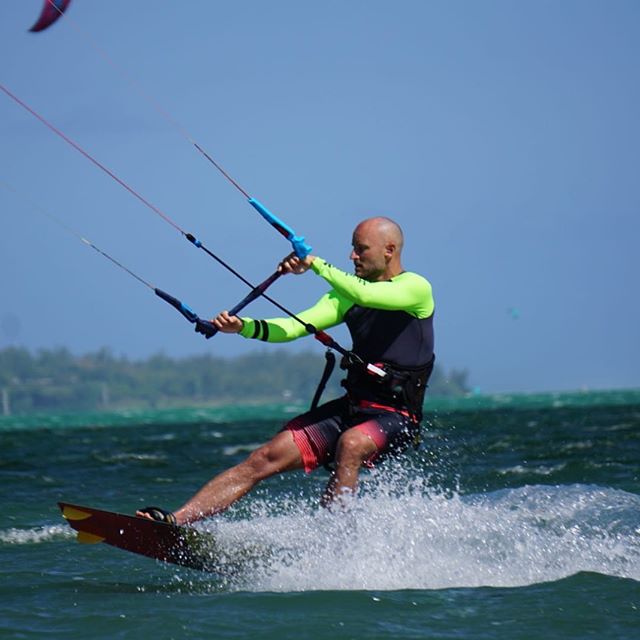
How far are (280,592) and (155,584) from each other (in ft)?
3.65

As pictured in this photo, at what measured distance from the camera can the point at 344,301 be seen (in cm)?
837

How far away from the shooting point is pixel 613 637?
6.71 meters

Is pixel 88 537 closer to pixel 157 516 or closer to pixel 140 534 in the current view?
pixel 140 534

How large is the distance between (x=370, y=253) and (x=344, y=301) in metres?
0.39

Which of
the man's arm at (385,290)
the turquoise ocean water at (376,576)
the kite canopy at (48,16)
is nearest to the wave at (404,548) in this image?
the turquoise ocean water at (376,576)

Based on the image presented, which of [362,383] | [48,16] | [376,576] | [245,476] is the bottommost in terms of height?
[376,576]

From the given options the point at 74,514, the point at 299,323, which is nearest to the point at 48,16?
the point at 299,323

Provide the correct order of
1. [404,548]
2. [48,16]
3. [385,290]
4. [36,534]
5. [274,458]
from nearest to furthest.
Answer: [385,290] → [274,458] → [404,548] → [48,16] → [36,534]

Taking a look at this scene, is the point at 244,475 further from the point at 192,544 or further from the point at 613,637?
the point at 613,637

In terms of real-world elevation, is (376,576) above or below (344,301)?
below

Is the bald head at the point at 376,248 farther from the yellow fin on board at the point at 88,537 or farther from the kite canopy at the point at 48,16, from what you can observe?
the kite canopy at the point at 48,16

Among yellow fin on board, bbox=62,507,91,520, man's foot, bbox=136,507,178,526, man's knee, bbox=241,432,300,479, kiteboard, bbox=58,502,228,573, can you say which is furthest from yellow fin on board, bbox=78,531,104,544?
man's knee, bbox=241,432,300,479

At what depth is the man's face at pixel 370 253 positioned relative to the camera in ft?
26.7

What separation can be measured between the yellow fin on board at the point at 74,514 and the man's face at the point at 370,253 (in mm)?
2142
